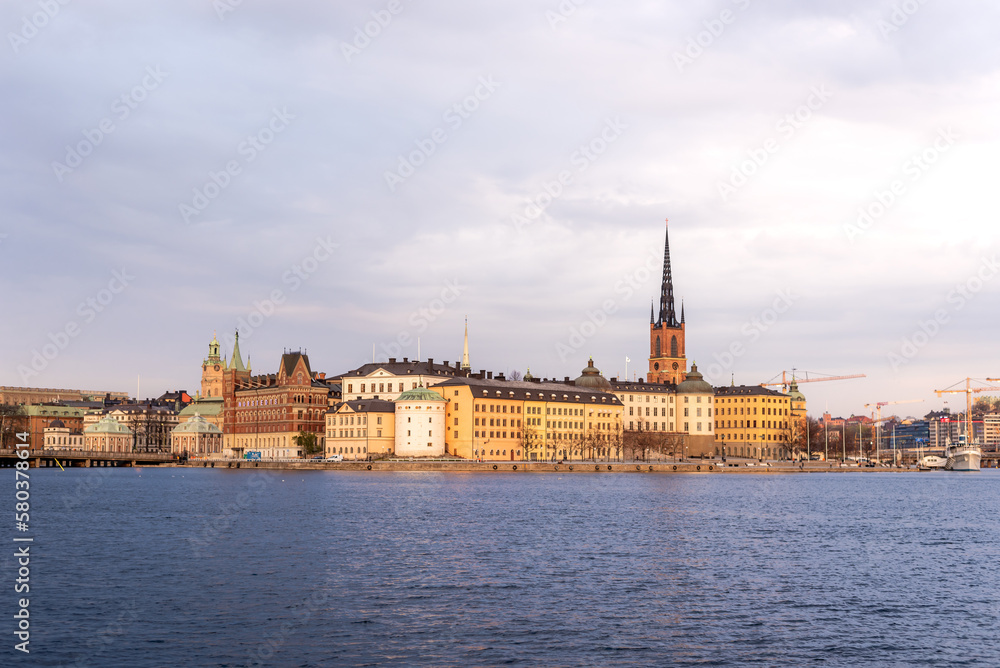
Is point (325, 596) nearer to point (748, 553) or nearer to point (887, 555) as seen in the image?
point (748, 553)

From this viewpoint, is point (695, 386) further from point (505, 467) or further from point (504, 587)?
point (504, 587)

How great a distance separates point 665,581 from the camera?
33750 millimetres

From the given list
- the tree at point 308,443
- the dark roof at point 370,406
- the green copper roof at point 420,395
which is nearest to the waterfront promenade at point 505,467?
the tree at point 308,443

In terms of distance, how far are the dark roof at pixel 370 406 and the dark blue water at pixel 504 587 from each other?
74490mm

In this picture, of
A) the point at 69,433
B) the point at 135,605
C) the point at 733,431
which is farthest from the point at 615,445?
the point at 135,605

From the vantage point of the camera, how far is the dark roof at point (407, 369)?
14900 centimetres

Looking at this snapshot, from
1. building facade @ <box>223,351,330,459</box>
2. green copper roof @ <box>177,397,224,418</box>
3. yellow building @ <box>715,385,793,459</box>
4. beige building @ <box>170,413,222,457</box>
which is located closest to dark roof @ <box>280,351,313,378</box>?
building facade @ <box>223,351,330,459</box>

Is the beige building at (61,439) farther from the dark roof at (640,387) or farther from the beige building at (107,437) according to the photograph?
the dark roof at (640,387)

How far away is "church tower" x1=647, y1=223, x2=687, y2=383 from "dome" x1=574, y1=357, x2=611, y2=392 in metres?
22.9

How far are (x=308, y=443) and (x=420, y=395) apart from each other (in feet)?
71.6

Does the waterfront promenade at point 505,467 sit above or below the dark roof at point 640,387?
below

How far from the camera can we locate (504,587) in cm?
3212

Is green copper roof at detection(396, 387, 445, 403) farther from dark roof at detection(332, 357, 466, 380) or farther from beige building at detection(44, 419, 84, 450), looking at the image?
beige building at detection(44, 419, 84, 450)

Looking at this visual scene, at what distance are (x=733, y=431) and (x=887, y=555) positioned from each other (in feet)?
479
